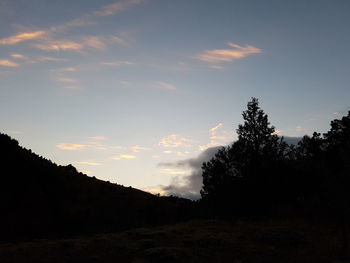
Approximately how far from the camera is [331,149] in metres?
40.3

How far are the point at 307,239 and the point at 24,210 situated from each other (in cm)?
2109

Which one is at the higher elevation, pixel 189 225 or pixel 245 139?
pixel 245 139

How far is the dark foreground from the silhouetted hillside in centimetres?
665

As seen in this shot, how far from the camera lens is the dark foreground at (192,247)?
18.8 m

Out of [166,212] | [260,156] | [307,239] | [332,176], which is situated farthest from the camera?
[166,212]

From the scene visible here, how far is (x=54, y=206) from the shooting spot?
32156mm

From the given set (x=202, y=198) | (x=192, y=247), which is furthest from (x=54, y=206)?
(x=192, y=247)

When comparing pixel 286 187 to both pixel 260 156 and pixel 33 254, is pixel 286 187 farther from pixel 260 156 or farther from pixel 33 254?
pixel 33 254

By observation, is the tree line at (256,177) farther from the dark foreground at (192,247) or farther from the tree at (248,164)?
the dark foreground at (192,247)

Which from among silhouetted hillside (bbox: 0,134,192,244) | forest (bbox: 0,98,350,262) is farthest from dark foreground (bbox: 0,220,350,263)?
silhouetted hillside (bbox: 0,134,192,244)

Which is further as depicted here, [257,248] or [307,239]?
[307,239]

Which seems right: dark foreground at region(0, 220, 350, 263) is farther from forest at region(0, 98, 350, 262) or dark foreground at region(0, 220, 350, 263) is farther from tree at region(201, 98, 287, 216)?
tree at region(201, 98, 287, 216)

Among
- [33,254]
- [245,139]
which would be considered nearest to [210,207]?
[245,139]

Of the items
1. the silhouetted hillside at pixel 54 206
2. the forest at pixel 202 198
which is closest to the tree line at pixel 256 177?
the forest at pixel 202 198
